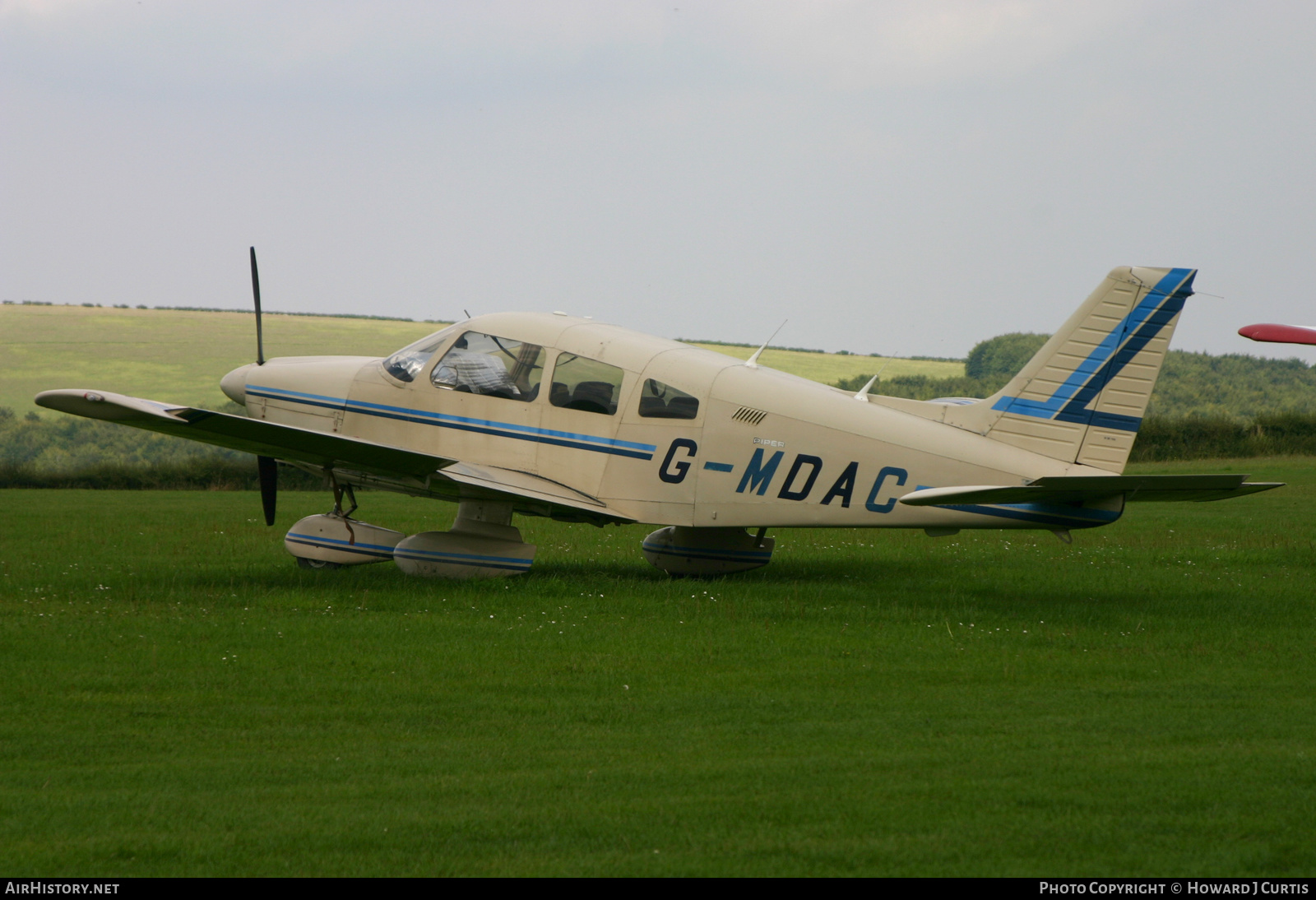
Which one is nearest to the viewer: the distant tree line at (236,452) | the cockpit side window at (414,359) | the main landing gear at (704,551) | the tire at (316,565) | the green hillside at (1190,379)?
the tire at (316,565)

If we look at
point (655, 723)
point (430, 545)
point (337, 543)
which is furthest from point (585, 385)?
point (655, 723)

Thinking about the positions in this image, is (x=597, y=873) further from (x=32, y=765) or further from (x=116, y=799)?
(x=32, y=765)

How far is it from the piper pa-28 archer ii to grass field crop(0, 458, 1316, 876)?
70cm

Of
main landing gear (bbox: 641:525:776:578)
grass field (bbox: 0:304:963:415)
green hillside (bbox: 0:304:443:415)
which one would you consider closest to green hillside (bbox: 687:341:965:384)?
grass field (bbox: 0:304:963:415)

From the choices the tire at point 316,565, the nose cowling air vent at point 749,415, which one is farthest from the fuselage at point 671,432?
the tire at point 316,565

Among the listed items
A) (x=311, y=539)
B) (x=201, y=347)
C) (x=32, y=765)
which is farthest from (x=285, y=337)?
(x=32, y=765)

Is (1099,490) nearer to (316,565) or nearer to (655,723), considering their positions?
(655,723)

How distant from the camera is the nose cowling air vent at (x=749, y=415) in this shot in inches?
432

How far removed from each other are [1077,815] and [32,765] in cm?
480

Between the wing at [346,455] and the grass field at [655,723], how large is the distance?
869 mm

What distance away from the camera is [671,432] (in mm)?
11234

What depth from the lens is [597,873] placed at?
404 cm

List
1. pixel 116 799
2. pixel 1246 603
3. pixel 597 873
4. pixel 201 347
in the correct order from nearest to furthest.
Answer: pixel 597 873 < pixel 116 799 < pixel 1246 603 < pixel 201 347

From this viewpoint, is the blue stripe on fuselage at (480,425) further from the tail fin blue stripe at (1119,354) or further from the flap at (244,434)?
the tail fin blue stripe at (1119,354)
